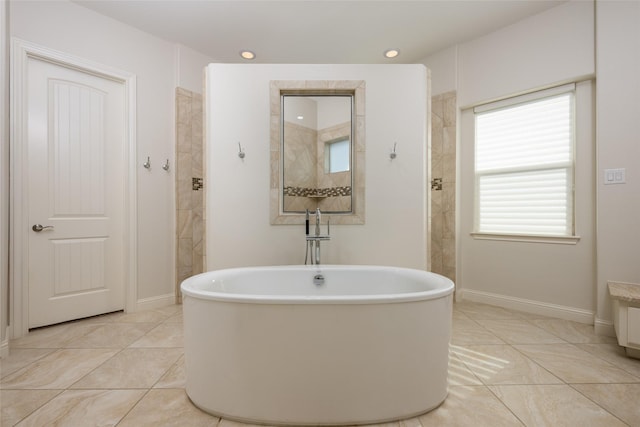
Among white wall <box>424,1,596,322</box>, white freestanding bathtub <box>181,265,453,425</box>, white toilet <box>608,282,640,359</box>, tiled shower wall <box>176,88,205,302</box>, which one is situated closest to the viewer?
white freestanding bathtub <box>181,265,453,425</box>

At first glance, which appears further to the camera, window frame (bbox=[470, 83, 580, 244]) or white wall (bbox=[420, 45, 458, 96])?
white wall (bbox=[420, 45, 458, 96])

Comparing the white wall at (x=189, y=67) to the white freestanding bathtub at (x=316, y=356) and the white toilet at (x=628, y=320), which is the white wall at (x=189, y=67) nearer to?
the white freestanding bathtub at (x=316, y=356)

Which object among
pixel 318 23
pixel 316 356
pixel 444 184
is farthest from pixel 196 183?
pixel 444 184

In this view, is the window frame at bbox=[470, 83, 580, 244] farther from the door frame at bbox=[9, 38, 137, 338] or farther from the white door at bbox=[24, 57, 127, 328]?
the door frame at bbox=[9, 38, 137, 338]

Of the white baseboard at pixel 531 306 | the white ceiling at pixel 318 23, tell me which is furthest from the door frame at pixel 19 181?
the white baseboard at pixel 531 306

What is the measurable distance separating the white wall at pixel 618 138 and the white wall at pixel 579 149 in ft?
0.48

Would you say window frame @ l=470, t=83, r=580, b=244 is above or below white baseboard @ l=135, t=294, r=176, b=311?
above

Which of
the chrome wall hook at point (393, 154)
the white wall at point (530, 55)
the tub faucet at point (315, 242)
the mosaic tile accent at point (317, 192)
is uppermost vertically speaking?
the white wall at point (530, 55)

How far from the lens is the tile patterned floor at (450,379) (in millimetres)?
1308

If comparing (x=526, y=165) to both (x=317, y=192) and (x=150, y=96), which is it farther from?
(x=150, y=96)

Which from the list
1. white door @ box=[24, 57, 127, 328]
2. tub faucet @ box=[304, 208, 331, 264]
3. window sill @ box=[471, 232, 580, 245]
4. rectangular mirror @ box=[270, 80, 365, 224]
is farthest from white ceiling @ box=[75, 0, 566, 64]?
window sill @ box=[471, 232, 580, 245]

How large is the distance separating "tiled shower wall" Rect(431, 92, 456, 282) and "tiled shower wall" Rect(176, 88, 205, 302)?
8.17 ft

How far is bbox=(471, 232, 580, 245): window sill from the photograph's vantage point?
8.17 feet

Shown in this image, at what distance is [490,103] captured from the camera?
292 centimetres
